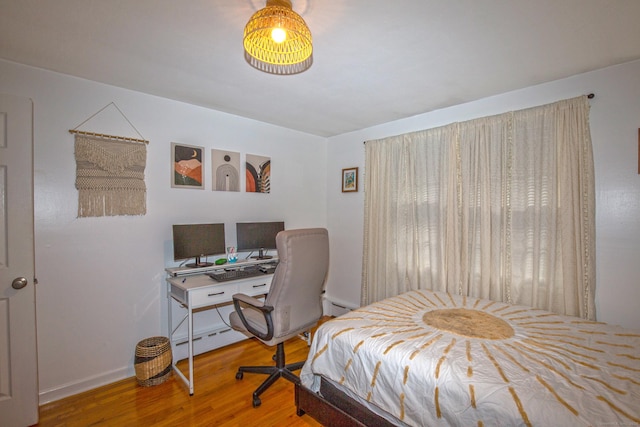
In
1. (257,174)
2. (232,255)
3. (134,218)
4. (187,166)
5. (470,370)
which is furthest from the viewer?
(257,174)

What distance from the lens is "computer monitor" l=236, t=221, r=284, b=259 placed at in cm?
302

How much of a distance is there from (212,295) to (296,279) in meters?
0.76

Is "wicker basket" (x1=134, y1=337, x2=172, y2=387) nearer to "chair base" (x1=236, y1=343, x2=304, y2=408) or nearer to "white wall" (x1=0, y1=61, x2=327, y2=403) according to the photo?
"white wall" (x1=0, y1=61, x2=327, y2=403)

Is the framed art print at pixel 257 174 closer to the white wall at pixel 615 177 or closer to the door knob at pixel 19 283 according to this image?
the door knob at pixel 19 283

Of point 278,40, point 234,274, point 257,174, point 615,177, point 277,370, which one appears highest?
point 278,40

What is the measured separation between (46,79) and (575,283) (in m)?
4.24

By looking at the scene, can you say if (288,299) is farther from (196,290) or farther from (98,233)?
(98,233)

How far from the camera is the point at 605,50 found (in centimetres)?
184

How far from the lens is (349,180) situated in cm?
378

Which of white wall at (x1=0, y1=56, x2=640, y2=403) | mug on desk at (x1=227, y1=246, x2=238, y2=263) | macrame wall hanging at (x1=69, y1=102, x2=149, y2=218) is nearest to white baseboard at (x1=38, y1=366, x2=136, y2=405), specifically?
white wall at (x1=0, y1=56, x2=640, y2=403)

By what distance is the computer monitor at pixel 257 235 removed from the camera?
9.91ft

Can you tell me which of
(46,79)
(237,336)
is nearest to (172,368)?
(237,336)

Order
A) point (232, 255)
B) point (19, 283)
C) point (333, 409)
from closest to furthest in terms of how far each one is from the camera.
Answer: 1. point (333, 409)
2. point (19, 283)
3. point (232, 255)

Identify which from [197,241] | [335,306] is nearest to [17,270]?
[197,241]
